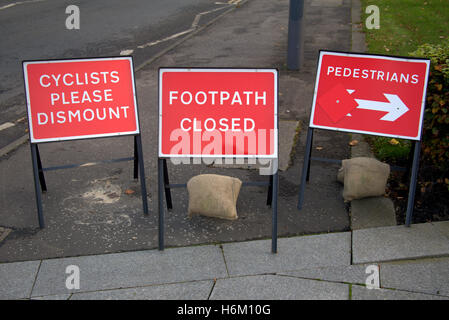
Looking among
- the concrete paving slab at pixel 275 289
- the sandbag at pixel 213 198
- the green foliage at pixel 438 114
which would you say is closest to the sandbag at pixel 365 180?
the green foliage at pixel 438 114

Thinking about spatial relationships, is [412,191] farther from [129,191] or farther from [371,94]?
[129,191]

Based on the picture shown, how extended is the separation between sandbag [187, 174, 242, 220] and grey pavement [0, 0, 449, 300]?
0.37 feet

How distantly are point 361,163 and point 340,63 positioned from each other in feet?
3.45

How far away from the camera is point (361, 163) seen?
4.84 m

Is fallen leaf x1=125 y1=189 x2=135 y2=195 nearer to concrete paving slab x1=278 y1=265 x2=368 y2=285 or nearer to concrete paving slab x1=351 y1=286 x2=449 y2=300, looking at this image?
concrete paving slab x1=278 y1=265 x2=368 y2=285

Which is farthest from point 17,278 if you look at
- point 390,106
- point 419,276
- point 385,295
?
point 390,106

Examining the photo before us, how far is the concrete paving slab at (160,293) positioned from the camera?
3.58 m

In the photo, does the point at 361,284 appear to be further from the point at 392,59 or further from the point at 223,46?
the point at 223,46

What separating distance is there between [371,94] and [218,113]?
149 centimetres

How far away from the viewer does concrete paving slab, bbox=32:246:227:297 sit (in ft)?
12.3

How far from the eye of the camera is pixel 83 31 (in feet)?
43.1

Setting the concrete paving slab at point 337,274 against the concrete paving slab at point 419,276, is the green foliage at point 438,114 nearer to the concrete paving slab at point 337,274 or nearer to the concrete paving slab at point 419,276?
the concrete paving slab at point 419,276
